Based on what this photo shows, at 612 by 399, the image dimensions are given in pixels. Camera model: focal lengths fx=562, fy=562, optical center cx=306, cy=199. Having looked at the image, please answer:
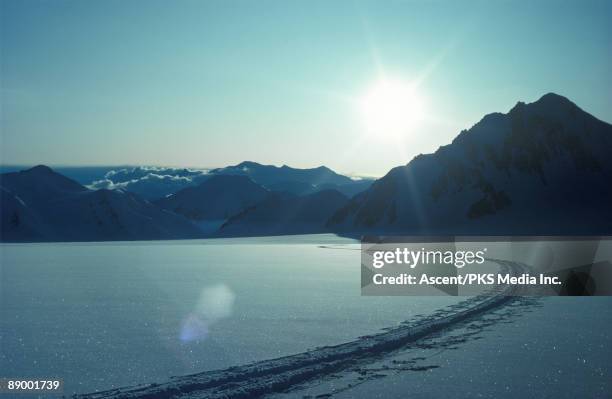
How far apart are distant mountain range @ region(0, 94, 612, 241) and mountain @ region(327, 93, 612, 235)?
27cm

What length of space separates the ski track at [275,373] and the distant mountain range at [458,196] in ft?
361

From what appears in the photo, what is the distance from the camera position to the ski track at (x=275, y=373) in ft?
29.1

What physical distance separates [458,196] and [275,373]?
13564cm

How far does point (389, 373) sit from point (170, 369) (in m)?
3.94

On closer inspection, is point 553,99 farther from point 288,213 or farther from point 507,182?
point 288,213

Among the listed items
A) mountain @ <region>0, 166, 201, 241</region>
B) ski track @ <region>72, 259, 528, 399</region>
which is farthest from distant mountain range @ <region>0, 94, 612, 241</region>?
ski track @ <region>72, 259, 528, 399</region>

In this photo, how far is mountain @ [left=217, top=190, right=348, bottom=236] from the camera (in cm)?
16200

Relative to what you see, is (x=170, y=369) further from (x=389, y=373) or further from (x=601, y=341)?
(x=601, y=341)

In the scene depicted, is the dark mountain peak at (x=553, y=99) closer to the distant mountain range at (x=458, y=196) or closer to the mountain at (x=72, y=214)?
the distant mountain range at (x=458, y=196)

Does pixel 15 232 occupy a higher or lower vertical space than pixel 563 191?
lower

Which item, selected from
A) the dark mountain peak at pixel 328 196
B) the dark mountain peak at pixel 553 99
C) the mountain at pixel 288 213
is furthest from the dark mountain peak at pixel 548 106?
the mountain at pixel 288 213

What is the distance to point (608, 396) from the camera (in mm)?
8734

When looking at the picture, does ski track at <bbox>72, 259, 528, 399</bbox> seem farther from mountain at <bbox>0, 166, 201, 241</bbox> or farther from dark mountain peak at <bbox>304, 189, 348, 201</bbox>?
dark mountain peak at <bbox>304, 189, 348, 201</bbox>

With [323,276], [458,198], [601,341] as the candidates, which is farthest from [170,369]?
[458,198]
